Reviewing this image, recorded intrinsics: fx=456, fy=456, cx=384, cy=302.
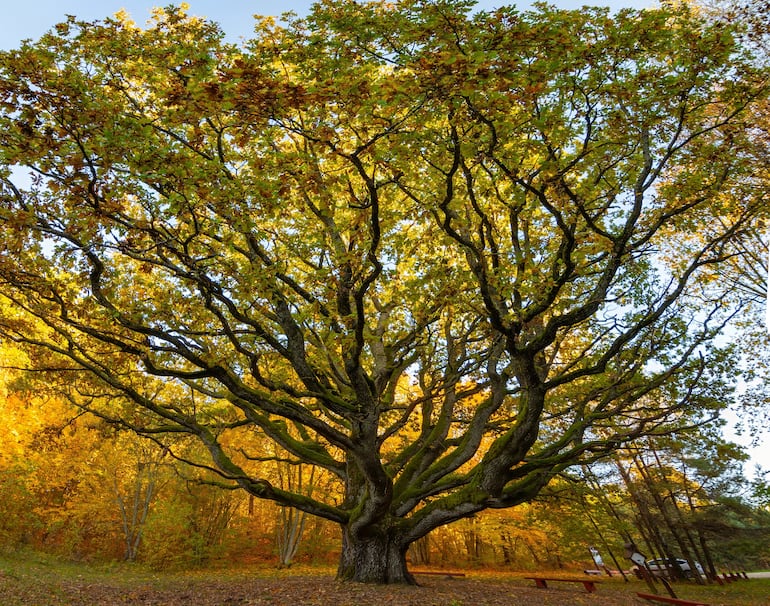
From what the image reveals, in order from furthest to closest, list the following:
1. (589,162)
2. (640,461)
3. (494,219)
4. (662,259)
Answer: (640,461)
(662,259)
(494,219)
(589,162)

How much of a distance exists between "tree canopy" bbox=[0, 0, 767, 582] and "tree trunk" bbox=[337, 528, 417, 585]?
0.05 metres

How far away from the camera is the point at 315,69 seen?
606 centimetres

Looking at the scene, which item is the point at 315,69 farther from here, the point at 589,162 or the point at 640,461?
the point at 640,461

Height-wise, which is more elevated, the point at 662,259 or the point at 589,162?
the point at 662,259

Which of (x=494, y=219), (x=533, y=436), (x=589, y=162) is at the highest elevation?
(x=494, y=219)

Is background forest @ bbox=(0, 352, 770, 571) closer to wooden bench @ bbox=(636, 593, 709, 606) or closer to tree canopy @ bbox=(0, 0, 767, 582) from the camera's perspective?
wooden bench @ bbox=(636, 593, 709, 606)

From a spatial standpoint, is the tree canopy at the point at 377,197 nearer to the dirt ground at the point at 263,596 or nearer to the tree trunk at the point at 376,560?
the tree trunk at the point at 376,560

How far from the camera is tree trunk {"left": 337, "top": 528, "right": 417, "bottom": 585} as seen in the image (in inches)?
434

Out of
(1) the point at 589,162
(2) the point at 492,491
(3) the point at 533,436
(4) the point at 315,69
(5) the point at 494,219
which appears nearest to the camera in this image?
(4) the point at 315,69

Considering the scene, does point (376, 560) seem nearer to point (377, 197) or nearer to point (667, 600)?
point (667, 600)

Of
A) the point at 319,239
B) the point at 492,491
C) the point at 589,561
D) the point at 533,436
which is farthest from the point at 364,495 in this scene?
the point at 589,561

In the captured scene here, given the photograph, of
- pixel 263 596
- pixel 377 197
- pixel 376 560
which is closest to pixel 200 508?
pixel 376 560

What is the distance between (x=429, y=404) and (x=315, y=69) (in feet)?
33.3

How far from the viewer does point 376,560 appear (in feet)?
36.3
